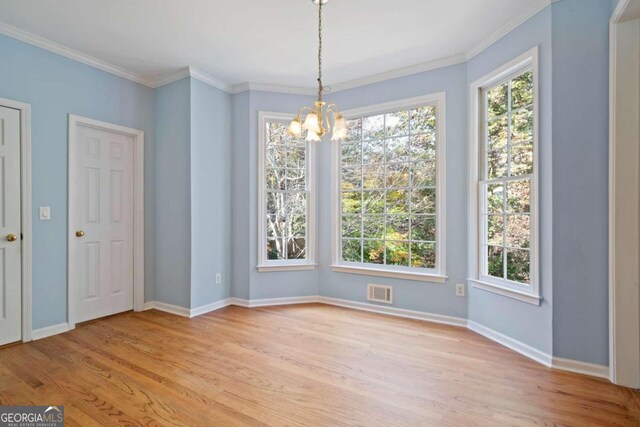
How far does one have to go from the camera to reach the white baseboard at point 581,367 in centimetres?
222

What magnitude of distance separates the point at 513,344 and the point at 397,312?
46.7 inches

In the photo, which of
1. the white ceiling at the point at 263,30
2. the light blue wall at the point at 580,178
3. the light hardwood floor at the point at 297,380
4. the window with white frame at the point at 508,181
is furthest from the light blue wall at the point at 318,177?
the light hardwood floor at the point at 297,380

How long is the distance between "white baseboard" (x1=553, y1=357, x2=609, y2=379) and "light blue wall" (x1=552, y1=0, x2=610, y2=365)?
0.03 m

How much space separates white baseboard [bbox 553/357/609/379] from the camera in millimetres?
2225

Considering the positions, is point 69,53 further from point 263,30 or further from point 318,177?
point 318,177

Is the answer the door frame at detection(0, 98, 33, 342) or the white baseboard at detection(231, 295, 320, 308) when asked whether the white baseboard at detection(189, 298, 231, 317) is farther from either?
the door frame at detection(0, 98, 33, 342)

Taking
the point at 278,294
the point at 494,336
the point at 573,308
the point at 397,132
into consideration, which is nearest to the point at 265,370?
the point at 278,294

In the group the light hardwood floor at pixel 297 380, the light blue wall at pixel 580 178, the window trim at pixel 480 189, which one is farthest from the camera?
the window trim at pixel 480 189

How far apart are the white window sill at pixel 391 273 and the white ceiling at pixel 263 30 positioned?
2314 millimetres

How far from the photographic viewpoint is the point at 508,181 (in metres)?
2.81

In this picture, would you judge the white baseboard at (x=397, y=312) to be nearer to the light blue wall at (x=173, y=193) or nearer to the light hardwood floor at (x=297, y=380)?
the light hardwood floor at (x=297, y=380)

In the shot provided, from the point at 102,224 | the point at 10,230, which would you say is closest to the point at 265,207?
the point at 102,224

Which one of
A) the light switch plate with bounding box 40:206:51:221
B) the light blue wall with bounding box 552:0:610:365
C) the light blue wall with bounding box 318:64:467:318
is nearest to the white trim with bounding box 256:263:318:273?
the light blue wall with bounding box 318:64:467:318

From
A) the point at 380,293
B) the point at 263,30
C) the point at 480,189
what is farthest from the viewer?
the point at 380,293
